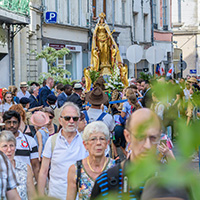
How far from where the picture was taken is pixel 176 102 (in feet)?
4.99

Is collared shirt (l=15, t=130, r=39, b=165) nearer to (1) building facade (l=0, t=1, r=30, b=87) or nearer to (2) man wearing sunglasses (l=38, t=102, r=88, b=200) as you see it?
(2) man wearing sunglasses (l=38, t=102, r=88, b=200)

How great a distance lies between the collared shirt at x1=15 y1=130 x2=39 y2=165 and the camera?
5914 millimetres

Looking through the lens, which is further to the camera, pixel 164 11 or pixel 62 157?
pixel 164 11

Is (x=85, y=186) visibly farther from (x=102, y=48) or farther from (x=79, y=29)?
(x=79, y=29)

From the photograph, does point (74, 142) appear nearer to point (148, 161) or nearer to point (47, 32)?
point (148, 161)

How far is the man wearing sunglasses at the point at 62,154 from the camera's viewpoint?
5.22 metres

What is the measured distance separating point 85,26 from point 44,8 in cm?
628

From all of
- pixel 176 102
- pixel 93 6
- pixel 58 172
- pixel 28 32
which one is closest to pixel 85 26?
pixel 93 6

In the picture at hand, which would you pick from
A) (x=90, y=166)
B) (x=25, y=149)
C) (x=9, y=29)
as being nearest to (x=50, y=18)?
(x=9, y=29)

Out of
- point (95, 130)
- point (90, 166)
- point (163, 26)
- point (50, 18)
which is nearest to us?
point (90, 166)

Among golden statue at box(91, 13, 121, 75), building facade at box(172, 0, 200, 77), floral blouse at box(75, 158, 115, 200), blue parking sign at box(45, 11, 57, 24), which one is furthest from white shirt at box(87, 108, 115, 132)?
building facade at box(172, 0, 200, 77)

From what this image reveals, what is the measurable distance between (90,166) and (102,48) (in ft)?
65.5

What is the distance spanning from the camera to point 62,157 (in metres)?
5.39

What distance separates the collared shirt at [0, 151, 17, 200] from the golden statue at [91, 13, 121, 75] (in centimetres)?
1968
